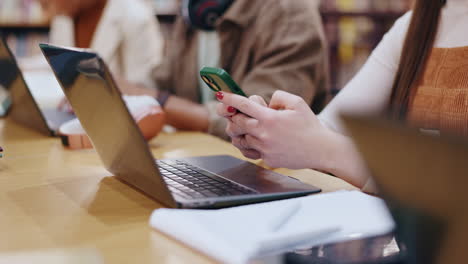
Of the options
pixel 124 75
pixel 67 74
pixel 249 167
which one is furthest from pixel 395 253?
pixel 124 75

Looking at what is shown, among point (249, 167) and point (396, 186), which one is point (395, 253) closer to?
point (396, 186)

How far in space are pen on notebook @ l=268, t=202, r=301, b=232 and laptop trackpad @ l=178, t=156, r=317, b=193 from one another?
101 millimetres

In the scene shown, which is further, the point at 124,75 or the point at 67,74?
the point at 124,75

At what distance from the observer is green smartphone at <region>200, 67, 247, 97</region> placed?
2.51 feet

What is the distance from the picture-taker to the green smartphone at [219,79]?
764mm

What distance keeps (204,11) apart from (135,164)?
106cm

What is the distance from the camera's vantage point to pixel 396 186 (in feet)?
1.12

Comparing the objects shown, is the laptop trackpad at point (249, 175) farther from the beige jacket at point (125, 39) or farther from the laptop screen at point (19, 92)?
the beige jacket at point (125, 39)

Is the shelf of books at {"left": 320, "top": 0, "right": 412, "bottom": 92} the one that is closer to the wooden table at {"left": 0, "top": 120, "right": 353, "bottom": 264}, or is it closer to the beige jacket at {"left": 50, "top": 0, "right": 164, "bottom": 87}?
the beige jacket at {"left": 50, "top": 0, "right": 164, "bottom": 87}

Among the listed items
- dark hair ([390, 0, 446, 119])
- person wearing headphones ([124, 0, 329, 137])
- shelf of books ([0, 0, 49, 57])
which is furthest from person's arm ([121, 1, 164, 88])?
shelf of books ([0, 0, 49, 57])

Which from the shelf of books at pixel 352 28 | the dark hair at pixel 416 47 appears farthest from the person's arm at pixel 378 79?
the shelf of books at pixel 352 28

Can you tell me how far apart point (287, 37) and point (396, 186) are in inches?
48.4

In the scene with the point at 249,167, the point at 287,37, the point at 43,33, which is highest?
the point at 287,37

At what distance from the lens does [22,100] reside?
4.43 feet
